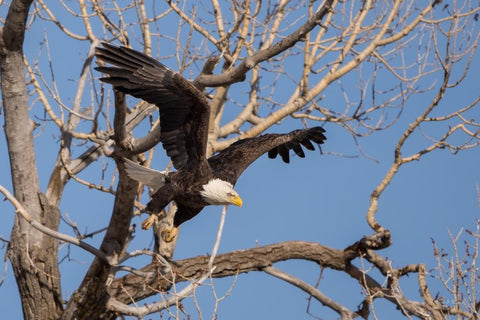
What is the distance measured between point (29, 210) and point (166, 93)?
218cm

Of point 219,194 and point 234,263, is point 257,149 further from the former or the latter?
point 234,263

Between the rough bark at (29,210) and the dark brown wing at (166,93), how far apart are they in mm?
1556

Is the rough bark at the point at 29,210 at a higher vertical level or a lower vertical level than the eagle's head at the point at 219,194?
higher

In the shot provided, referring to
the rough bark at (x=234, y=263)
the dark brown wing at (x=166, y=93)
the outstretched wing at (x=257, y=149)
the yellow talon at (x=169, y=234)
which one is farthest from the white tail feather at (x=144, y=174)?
the rough bark at (x=234, y=263)

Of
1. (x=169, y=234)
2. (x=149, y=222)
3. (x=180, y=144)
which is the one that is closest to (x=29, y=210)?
(x=169, y=234)

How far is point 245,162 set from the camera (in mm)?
6727

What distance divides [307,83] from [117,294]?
292 cm

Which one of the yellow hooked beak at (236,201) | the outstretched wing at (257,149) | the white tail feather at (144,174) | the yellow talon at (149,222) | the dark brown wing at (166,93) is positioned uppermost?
the outstretched wing at (257,149)

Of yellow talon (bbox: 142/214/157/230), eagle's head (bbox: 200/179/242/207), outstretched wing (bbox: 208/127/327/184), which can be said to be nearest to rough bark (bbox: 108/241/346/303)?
yellow talon (bbox: 142/214/157/230)

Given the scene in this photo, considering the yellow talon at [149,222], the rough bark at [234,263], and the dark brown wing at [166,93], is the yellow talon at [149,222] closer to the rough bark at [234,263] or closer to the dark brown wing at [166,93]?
the dark brown wing at [166,93]

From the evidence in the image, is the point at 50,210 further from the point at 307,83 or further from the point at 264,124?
the point at 307,83

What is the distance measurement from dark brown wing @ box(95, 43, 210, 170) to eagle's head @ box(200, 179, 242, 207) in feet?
0.79

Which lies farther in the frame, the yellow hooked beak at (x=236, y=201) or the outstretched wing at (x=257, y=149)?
the outstretched wing at (x=257, y=149)

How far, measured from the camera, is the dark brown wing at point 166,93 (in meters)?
5.78
